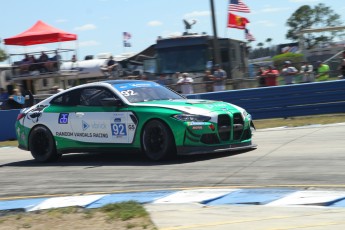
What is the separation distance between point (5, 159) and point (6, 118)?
21.1 feet

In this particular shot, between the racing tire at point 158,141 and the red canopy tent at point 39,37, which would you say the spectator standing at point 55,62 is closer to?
the red canopy tent at point 39,37

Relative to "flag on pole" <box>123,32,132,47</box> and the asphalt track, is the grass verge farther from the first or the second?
"flag on pole" <box>123,32,132,47</box>

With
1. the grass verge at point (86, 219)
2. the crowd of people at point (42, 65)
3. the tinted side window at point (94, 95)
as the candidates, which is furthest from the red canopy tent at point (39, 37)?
the grass verge at point (86, 219)

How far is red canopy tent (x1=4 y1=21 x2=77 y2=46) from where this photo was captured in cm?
2620

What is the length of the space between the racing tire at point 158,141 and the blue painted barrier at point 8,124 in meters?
9.93

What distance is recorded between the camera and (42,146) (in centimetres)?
1159

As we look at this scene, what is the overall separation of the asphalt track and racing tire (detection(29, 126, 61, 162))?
0.22 m

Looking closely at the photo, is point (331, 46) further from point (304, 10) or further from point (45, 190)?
point (304, 10)

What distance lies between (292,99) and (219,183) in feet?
32.2

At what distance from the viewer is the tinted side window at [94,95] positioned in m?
10.9

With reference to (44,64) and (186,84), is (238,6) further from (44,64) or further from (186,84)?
(44,64)

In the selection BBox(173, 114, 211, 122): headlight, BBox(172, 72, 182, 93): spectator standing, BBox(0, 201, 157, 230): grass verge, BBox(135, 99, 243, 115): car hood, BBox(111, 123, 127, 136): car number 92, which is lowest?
BBox(0, 201, 157, 230): grass verge

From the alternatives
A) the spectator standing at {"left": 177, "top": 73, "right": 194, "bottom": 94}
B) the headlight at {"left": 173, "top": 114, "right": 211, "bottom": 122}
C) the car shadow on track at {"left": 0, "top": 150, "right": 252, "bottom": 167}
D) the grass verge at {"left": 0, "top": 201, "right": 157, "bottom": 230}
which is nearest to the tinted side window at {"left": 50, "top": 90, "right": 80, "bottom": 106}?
the car shadow on track at {"left": 0, "top": 150, "right": 252, "bottom": 167}

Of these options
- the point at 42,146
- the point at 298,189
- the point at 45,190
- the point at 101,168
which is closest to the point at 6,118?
the point at 42,146
